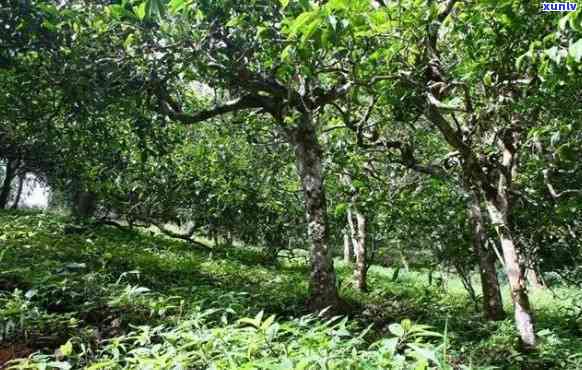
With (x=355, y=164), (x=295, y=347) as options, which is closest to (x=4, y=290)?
(x=295, y=347)

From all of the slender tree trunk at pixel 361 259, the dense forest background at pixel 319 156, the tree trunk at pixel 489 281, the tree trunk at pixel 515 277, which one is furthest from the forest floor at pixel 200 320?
the tree trunk at pixel 489 281

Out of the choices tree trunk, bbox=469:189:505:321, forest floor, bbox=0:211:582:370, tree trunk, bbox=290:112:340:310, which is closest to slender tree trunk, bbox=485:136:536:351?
forest floor, bbox=0:211:582:370

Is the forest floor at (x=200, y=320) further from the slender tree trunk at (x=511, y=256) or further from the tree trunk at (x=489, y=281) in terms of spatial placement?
the tree trunk at (x=489, y=281)

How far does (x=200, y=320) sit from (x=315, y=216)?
11.4 ft

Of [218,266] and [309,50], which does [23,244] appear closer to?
[218,266]

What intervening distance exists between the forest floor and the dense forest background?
0.02 metres

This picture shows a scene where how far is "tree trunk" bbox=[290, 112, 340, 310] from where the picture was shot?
22.1 feet

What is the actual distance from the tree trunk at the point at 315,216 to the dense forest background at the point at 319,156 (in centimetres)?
3

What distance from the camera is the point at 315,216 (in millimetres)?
6773

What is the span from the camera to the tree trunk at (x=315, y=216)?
673 centimetres

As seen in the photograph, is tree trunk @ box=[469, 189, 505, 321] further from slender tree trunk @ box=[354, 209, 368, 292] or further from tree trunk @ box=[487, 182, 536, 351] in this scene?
slender tree trunk @ box=[354, 209, 368, 292]

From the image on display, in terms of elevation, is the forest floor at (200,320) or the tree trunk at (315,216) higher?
the tree trunk at (315,216)

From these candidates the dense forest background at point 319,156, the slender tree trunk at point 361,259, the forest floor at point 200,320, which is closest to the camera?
the forest floor at point 200,320

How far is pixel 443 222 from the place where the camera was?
9.41 m
